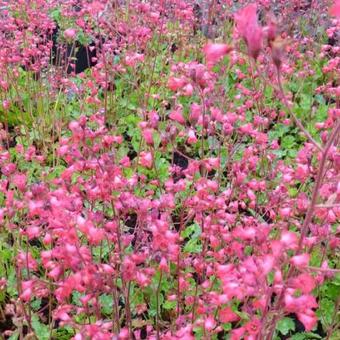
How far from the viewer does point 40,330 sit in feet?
8.04

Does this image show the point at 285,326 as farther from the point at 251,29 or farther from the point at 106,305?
the point at 251,29

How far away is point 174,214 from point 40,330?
1164 millimetres

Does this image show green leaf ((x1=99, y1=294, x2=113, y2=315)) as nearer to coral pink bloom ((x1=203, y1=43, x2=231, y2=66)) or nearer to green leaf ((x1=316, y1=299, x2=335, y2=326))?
green leaf ((x1=316, y1=299, x2=335, y2=326))

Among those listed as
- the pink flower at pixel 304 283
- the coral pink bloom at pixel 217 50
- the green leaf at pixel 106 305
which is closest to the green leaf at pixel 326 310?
the green leaf at pixel 106 305

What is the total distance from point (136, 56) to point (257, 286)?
2.40 m

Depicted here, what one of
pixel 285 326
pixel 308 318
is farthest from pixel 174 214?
pixel 308 318

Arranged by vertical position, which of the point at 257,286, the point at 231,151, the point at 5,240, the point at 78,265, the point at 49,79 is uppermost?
the point at 257,286

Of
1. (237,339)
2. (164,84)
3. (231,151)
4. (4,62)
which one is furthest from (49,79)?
(237,339)

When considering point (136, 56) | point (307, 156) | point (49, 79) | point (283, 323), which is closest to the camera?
point (307, 156)

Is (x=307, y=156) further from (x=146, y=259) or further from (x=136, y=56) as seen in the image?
(x=136, y=56)

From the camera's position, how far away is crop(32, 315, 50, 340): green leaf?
95.7 inches

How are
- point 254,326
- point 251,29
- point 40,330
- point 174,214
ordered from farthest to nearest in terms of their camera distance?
point 174,214, point 40,330, point 254,326, point 251,29

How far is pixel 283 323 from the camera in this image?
8.40 ft

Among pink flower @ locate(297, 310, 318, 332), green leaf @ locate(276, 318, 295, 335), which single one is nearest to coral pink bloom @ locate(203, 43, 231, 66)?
pink flower @ locate(297, 310, 318, 332)
